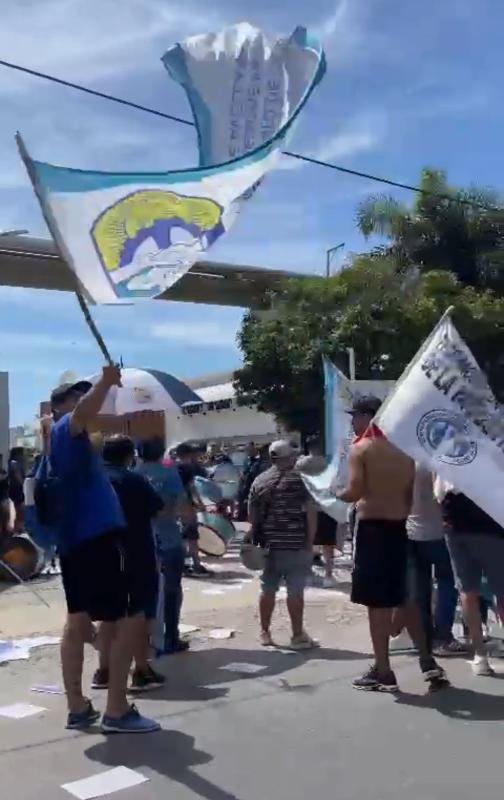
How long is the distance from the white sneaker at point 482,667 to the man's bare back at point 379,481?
1216 mm

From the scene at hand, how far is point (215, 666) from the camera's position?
6949mm

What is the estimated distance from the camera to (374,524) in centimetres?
605

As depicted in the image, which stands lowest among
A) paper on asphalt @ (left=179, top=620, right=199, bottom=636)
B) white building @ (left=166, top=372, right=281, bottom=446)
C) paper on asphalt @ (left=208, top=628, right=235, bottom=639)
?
paper on asphalt @ (left=208, top=628, right=235, bottom=639)

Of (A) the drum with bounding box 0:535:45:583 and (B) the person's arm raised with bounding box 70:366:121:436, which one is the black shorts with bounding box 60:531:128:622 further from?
(A) the drum with bounding box 0:535:45:583

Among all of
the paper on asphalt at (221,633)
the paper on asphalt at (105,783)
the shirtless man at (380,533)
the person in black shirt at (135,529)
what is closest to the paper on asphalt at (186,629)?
the paper on asphalt at (221,633)

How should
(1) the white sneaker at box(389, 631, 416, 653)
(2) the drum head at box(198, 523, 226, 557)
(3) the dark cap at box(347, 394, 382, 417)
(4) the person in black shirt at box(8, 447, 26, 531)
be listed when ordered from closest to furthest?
(3) the dark cap at box(347, 394, 382, 417)
(1) the white sneaker at box(389, 631, 416, 653)
(2) the drum head at box(198, 523, 226, 557)
(4) the person in black shirt at box(8, 447, 26, 531)

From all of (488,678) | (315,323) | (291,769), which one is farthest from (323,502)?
(315,323)

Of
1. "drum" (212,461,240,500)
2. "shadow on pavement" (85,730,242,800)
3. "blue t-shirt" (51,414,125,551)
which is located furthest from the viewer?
"drum" (212,461,240,500)

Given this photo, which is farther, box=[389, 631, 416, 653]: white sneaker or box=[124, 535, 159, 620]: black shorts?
box=[389, 631, 416, 653]: white sneaker

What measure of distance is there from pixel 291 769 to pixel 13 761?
1414 mm

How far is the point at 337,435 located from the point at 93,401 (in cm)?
571

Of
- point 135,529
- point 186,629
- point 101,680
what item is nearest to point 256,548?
point 186,629

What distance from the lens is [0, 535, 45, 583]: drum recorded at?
11266mm

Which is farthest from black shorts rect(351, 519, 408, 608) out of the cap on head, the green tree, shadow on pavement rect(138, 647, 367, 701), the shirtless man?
the green tree
